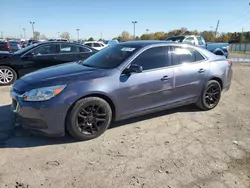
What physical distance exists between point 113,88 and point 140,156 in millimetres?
1173

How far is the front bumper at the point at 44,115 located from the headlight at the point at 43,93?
62mm

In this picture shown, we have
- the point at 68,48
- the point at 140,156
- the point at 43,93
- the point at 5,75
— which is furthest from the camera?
the point at 68,48

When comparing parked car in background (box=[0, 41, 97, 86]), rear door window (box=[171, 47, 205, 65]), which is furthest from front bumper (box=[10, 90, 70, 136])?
parked car in background (box=[0, 41, 97, 86])

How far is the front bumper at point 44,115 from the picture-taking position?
332 centimetres

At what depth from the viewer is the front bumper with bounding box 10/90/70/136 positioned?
3324mm

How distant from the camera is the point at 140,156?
3238 millimetres

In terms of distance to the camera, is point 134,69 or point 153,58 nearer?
point 134,69

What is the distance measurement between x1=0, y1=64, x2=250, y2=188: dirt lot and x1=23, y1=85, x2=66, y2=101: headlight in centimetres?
76

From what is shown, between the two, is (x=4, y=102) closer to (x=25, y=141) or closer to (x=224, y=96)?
(x=25, y=141)

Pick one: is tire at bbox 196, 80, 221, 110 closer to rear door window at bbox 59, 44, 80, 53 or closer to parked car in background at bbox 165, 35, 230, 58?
rear door window at bbox 59, 44, 80, 53

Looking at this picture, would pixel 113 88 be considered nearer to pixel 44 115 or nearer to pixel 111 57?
pixel 111 57

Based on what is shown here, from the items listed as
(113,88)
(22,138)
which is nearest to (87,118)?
(113,88)

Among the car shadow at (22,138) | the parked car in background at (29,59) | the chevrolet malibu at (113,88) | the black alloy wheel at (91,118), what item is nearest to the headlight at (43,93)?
the chevrolet malibu at (113,88)

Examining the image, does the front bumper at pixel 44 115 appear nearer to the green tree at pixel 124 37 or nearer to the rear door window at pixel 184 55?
the rear door window at pixel 184 55
